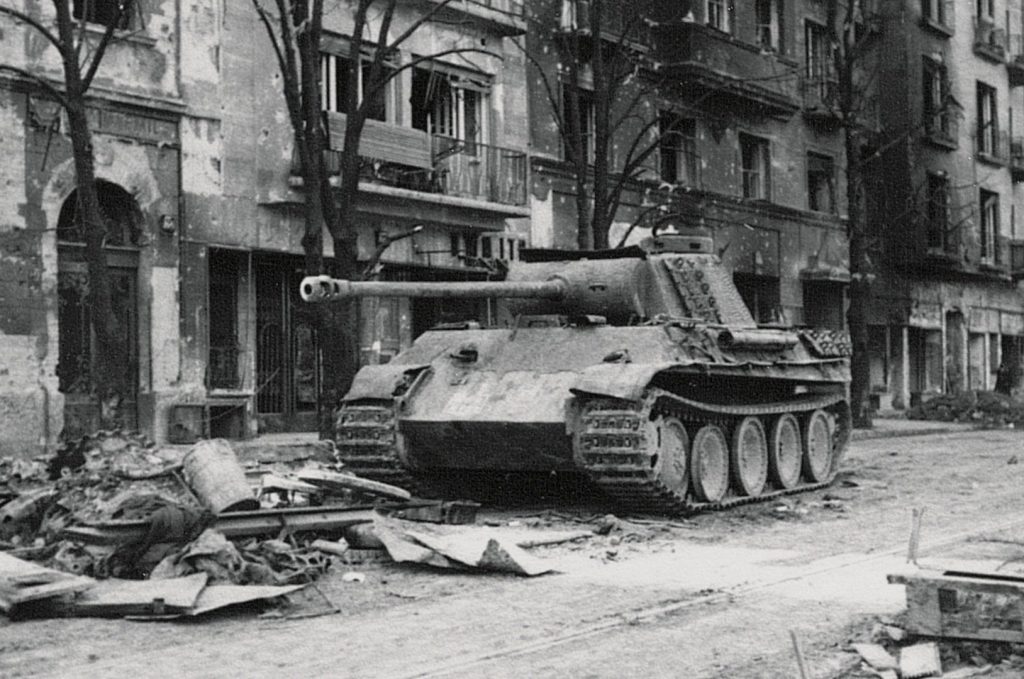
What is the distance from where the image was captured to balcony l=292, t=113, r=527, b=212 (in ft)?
69.3

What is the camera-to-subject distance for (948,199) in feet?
125

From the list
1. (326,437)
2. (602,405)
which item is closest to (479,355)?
(602,405)

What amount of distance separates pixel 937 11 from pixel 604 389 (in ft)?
96.9

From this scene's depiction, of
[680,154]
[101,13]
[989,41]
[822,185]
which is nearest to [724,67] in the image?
[680,154]

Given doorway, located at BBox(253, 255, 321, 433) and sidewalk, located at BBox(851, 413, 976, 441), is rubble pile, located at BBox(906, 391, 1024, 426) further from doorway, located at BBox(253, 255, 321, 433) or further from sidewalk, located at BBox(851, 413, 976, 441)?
doorway, located at BBox(253, 255, 321, 433)

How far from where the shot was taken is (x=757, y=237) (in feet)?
102

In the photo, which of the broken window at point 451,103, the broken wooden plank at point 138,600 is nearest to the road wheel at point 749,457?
the broken wooden plank at point 138,600

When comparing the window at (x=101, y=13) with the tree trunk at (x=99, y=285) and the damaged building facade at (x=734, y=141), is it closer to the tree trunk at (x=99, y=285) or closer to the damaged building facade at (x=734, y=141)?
the tree trunk at (x=99, y=285)

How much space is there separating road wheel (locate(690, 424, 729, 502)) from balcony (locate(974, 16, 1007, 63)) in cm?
2977

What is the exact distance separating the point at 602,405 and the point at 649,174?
1652 cm

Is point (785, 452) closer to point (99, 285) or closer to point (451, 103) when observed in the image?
point (99, 285)

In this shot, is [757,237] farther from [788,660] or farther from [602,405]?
[788,660]

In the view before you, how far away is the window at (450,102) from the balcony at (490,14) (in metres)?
0.86

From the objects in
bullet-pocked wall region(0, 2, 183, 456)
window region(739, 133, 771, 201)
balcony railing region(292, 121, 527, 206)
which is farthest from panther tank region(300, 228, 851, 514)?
window region(739, 133, 771, 201)
